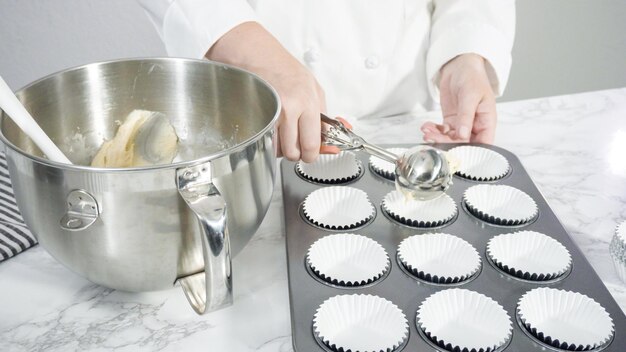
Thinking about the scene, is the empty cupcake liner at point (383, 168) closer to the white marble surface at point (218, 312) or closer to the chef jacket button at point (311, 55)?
the white marble surface at point (218, 312)

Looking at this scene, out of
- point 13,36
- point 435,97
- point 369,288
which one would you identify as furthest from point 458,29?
point 13,36

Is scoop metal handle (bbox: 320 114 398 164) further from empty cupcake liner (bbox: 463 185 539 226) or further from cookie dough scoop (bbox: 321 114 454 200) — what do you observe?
empty cupcake liner (bbox: 463 185 539 226)

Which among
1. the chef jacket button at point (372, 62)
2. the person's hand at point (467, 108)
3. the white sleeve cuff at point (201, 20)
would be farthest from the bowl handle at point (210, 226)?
the chef jacket button at point (372, 62)

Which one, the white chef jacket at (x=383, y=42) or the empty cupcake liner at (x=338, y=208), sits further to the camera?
the white chef jacket at (x=383, y=42)

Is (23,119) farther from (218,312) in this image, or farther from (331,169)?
(331,169)

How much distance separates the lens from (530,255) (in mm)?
784

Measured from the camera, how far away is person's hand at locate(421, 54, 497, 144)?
106cm

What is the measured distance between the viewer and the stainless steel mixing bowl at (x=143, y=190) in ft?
1.93

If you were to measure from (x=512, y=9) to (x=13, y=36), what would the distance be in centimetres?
168

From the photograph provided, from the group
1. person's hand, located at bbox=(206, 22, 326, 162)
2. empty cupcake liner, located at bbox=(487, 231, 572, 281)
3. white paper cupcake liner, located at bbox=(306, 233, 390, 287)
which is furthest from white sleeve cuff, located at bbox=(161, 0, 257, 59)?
empty cupcake liner, located at bbox=(487, 231, 572, 281)

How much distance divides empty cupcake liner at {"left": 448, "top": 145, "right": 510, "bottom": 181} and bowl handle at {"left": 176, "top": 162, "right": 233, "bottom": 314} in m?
0.48

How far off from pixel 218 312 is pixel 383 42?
0.68 meters

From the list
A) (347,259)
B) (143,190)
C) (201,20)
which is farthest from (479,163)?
(143,190)

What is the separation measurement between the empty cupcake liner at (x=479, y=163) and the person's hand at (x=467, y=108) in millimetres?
45
